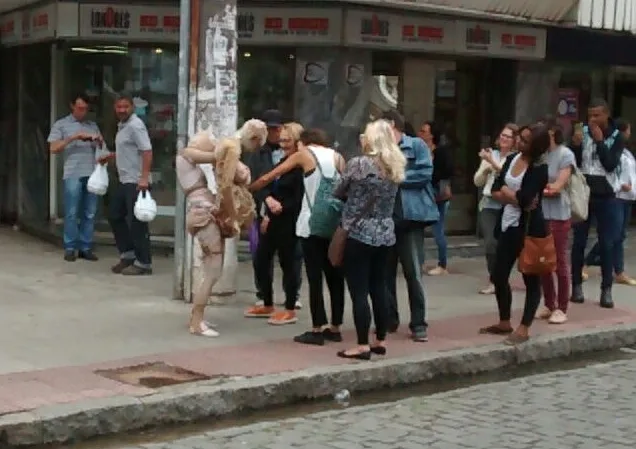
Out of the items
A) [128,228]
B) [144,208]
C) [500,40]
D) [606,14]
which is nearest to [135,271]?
[128,228]

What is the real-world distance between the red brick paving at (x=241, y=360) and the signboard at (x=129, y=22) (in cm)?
495

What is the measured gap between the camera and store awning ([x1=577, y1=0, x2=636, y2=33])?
13.3 meters

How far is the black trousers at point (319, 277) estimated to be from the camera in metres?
8.46

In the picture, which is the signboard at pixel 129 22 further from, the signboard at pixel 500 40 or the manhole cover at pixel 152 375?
the manhole cover at pixel 152 375

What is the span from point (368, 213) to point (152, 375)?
189 cm

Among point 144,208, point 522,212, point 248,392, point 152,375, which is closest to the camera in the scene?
point 248,392

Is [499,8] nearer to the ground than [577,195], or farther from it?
farther from it

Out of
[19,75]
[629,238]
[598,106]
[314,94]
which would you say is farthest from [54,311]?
[629,238]

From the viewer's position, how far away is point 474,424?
701cm

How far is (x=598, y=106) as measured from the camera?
10.4m

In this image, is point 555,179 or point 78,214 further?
point 78,214

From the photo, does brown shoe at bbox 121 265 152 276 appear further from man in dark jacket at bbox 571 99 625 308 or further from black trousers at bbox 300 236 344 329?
man in dark jacket at bbox 571 99 625 308

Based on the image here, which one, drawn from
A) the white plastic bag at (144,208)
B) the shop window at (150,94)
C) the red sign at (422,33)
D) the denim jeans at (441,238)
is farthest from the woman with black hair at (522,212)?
the shop window at (150,94)

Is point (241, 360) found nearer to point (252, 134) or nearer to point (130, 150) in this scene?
point (252, 134)
